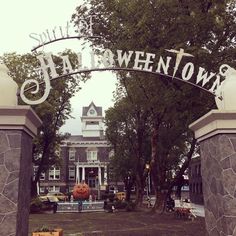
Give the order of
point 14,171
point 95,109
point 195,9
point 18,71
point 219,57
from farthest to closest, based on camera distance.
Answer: point 95,109 < point 18,71 < point 219,57 < point 195,9 < point 14,171

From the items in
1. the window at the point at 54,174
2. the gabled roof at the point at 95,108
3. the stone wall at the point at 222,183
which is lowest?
the stone wall at the point at 222,183

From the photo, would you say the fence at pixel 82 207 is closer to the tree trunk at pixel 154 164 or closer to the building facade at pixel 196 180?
the tree trunk at pixel 154 164

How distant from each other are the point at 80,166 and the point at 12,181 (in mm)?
65151

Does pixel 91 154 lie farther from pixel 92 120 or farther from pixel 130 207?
pixel 130 207

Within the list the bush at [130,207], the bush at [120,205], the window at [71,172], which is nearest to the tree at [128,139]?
the bush at [120,205]

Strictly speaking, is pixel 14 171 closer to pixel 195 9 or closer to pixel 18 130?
pixel 18 130

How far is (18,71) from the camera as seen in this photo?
34219 mm

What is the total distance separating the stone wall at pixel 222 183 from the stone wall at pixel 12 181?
410cm

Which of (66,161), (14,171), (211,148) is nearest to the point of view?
(14,171)

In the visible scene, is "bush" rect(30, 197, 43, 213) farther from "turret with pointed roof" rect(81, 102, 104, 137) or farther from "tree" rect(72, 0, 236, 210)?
"turret with pointed roof" rect(81, 102, 104, 137)

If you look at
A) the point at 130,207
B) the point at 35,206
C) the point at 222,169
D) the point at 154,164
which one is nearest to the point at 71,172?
the point at 35,206

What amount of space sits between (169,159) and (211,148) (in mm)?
27253

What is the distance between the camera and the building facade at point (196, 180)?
50728 millimetres

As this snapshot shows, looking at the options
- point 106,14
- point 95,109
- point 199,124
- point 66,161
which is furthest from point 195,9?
point 95,109
